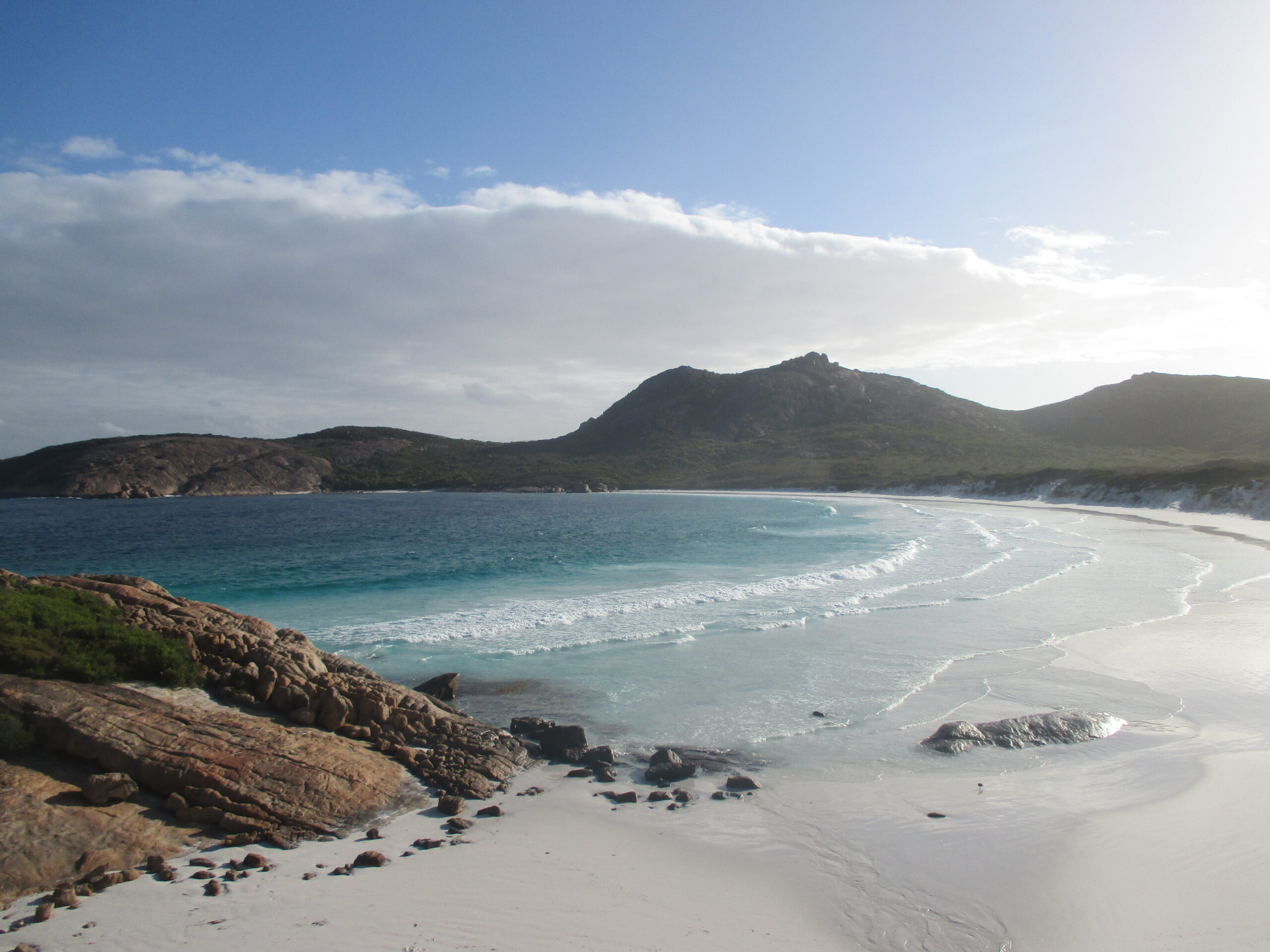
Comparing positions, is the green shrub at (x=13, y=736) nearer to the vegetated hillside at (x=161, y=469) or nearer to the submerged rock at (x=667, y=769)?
A: the submerged rock at (x=667, y=769)

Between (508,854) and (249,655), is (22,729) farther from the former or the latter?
(508,854)

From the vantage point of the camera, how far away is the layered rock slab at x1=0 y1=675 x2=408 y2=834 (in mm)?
6508

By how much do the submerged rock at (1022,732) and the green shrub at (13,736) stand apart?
9.68 m

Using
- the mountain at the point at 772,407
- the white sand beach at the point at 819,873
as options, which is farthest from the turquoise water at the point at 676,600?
the mountain at the point at 772,407

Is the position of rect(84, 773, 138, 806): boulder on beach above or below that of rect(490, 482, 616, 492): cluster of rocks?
below

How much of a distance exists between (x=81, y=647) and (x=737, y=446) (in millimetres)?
125005

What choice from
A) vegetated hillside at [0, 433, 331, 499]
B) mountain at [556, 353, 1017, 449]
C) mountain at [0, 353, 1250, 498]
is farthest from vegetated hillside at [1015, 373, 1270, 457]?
vegetated hillside at [0, 433, 331, 499]

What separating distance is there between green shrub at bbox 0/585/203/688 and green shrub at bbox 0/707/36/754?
2.98 ft

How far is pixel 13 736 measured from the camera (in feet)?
20.6

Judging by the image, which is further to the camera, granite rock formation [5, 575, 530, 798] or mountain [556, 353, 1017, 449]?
mountain [556, 353, 1017, 449]

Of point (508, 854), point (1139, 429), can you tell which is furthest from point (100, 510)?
point (1139, 429)

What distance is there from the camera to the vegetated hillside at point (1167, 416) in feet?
285

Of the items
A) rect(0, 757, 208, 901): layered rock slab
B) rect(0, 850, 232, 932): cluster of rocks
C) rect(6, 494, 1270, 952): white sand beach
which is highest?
rect(0, 757, 208, 901): layered rock slab

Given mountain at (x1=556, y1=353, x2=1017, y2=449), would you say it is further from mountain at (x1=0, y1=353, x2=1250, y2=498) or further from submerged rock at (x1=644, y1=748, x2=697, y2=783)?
submerged rock at (x1=644, y1=748, x2=697, y2=783)
